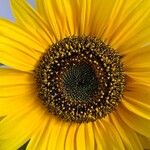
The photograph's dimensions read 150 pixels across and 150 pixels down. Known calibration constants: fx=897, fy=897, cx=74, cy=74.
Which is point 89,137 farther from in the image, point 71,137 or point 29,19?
point 29,19

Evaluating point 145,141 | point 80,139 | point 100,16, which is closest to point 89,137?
point 80,139

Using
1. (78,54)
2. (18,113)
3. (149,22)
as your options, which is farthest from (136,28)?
(18,113)

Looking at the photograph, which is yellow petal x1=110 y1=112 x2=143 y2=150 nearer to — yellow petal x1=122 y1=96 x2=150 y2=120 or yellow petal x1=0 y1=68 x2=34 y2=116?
yellow petal x1=122 y1=96 x2=150 y2=120

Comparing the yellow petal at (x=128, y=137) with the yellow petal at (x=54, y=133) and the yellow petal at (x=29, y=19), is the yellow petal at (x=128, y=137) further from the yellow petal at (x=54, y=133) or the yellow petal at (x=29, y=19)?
the yellow petal at (x=29, y=19)

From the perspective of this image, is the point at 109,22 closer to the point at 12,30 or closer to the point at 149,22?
the point at 149,22

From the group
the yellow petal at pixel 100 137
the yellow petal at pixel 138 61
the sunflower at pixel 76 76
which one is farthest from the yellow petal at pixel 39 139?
the yellow petal at pixel 138 61

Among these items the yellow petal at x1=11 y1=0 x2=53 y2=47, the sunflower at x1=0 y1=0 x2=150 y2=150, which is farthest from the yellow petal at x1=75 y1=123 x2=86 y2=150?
the yellow petal at x1=11 y1=0 x2=53 y2=47

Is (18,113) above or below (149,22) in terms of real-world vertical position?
below
